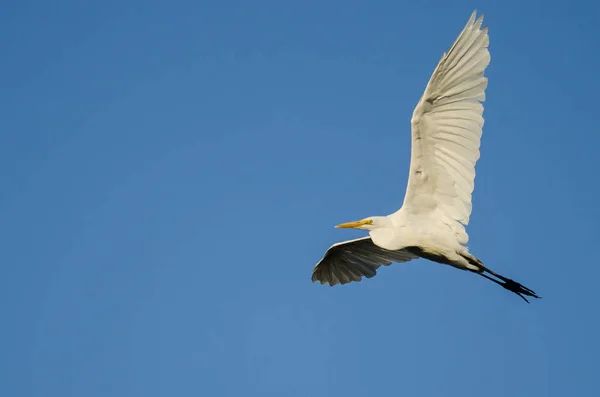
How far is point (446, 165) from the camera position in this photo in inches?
514

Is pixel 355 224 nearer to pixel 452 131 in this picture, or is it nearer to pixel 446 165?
pixel 446 165

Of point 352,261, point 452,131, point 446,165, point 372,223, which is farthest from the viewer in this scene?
point 352,261

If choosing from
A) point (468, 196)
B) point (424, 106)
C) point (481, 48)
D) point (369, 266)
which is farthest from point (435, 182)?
point (369, 266)

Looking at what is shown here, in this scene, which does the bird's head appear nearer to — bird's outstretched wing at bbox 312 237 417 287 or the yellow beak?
the yellow beak

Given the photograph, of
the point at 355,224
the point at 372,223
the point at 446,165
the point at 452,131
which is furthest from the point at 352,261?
the point at 452,131

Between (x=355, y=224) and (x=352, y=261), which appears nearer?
(x=355, y=224)

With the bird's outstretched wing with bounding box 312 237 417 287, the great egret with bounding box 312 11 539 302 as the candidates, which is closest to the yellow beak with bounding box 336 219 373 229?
the great egret with bounding box 312 11 539 302

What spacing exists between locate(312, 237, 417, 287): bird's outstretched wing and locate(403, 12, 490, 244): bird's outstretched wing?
312cm

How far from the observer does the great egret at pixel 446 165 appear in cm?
1238

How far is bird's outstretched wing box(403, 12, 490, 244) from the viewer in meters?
12.3

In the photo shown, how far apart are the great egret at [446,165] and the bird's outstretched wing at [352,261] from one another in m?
1.90

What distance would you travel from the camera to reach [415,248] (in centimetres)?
1383

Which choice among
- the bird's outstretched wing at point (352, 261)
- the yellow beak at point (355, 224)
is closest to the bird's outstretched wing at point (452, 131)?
the yellow beak at point (355, 224)

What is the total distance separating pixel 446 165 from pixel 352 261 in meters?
4.53
